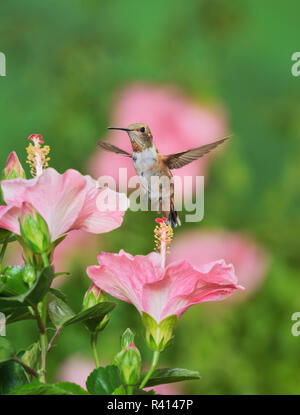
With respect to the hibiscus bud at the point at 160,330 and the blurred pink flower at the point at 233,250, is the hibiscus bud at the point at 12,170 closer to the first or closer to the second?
the hibiscus bud at the point at 160,330

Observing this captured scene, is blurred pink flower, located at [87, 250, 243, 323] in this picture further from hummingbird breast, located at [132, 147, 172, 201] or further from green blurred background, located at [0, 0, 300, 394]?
green blurred background, located at [0, 0, 300, 394]

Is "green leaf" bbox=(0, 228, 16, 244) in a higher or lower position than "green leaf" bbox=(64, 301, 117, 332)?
higher

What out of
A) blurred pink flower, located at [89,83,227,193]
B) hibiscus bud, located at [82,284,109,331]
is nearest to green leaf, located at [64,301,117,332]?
hibiscus bud, located at [82,284,109,331]

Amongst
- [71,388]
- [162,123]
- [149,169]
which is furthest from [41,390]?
[162,123]

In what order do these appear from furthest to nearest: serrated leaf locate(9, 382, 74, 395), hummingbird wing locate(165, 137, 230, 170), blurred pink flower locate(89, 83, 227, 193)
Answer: blurred pink flower locate(89, 83, 227, 193) < hummingbird wing locate(165, 137, 230, 170) < serrated leaf locate(9, 382, 74, 395)

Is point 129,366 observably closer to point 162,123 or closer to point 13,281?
point 13,281

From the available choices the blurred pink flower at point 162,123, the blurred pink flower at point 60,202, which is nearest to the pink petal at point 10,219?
the blurred pink flower at point 60,202

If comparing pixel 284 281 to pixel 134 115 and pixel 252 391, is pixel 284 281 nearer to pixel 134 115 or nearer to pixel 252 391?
pixel 252 391
